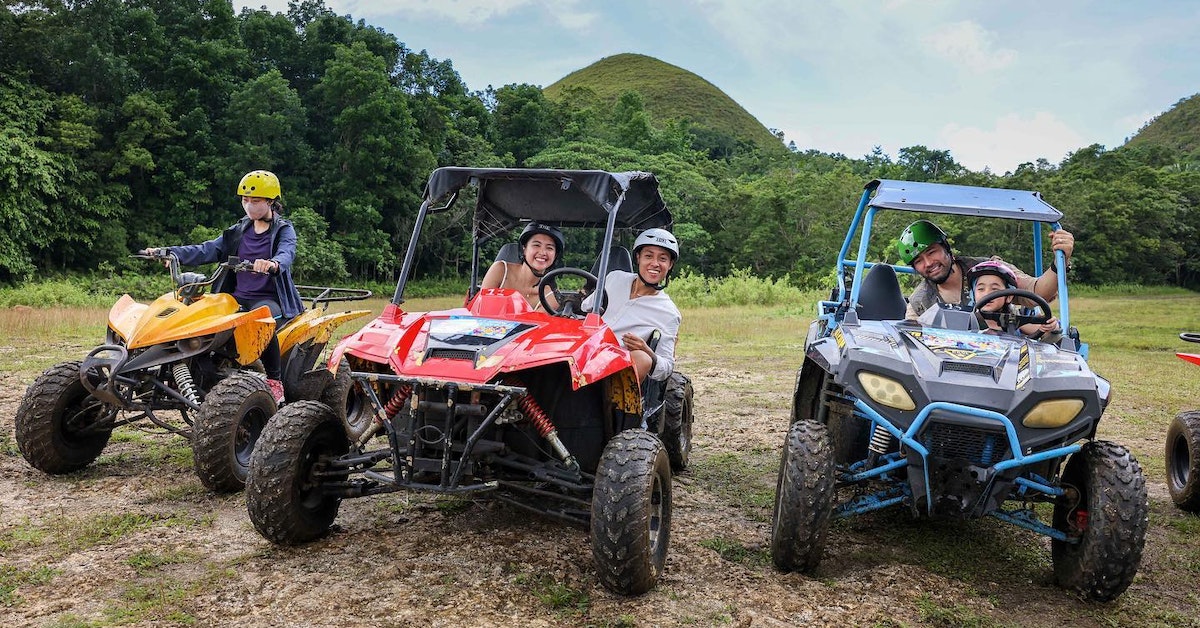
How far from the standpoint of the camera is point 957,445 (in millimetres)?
4180

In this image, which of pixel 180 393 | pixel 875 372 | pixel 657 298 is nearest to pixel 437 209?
pixel 657 298

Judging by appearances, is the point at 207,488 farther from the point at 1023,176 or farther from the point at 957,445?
the point at 1023,176

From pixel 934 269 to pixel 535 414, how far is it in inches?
141

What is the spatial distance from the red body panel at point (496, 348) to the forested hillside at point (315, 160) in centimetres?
3327

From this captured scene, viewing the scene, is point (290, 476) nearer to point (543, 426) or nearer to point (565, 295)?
point (543, 426)

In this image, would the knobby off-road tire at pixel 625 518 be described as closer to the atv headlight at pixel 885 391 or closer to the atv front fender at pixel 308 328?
the atv headlight at pixel 885 391

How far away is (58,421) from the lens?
5703 millimetres

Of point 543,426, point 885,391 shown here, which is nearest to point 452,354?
point 543,426

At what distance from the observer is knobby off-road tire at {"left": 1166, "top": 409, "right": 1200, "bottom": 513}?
5762 millimetres

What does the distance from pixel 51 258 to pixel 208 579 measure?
4062 cm

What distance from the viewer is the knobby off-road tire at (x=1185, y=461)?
576cm

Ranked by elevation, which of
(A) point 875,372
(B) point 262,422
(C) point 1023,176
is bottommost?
(B) point 262,422

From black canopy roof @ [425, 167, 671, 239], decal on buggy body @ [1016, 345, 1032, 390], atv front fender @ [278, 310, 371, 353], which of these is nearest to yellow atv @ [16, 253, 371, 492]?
atv front fender @ [278, 310, 371, 353]

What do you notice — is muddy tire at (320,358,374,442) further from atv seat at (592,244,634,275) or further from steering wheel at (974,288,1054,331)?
steering wheel at (974,288,1054,331)
